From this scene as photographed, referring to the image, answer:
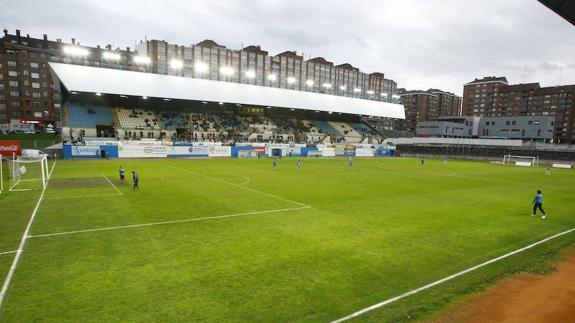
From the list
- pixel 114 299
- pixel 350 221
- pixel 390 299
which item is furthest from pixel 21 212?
pixel 390 299

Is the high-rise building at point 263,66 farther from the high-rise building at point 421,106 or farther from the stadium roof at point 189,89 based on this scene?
the high-rise building at point 421,106

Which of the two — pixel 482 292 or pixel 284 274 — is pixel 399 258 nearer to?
pixel 482 292

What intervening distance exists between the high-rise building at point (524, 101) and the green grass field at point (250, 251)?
470ft

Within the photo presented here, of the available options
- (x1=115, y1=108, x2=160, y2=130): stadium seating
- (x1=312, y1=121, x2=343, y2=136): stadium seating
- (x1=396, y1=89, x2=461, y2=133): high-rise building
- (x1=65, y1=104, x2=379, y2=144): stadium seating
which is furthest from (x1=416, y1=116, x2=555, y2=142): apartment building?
(x1=115, y1=108, x2=160, y2=130): stadium seating

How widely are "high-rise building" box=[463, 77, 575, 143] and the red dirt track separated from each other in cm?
15034

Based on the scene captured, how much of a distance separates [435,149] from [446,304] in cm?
7861

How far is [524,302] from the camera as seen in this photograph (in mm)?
8445

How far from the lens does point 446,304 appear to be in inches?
319

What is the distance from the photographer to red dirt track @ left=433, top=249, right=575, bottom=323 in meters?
7.70

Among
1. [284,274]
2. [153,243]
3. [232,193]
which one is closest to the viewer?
[284,274]

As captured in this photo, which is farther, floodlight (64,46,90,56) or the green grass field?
floodlight (64,46,90,56)

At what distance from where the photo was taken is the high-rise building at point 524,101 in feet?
427

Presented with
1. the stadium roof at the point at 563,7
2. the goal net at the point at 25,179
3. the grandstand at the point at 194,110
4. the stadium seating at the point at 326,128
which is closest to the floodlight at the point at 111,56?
the grandstand at the point at 194,110

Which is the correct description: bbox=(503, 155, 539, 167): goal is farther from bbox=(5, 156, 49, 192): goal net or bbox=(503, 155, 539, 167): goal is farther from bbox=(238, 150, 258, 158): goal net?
bbox=(5, 156, 49, 192): goal net
